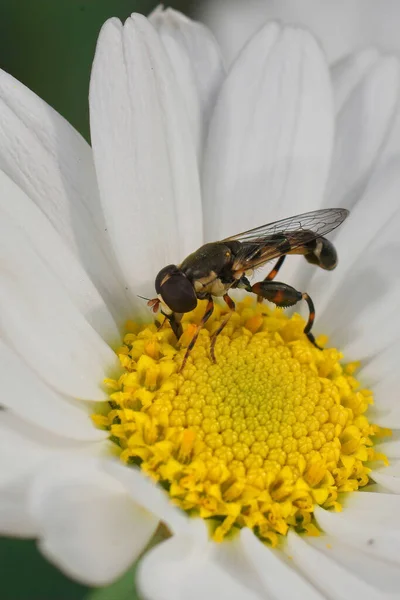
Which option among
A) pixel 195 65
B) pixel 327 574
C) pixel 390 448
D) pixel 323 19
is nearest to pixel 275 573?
pixel 327 574

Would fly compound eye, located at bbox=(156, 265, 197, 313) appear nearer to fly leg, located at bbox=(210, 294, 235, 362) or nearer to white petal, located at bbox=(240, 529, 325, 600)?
fly leg, located at bbox=(210, 294, 235, 362)

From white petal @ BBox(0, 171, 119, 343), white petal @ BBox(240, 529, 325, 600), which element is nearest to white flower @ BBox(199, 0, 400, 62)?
white petal @ BBox(0, 171, 119, 343)

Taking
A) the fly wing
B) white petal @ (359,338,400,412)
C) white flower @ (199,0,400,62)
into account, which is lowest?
white petal @ (359,338,400,412)

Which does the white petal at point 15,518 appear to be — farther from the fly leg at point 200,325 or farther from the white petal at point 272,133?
the white petal at point 272,133

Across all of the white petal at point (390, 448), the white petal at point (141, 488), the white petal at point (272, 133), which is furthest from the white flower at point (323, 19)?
the white petal at point (141, 488)

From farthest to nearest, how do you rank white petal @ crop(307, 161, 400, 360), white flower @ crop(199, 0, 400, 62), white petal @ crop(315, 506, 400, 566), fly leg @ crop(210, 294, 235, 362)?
white flower @ crop(199, 0, 400, 62)
white petal @ crop(307, 161, 400, 360)
fly leg @ crop(210, 294, 235, 362)
white petal @ crop(315, 506, 400, 566)

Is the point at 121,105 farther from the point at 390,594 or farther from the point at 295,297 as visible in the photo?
the point at 390,594

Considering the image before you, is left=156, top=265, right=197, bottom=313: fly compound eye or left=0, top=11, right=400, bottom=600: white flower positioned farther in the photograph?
left=156, top=265, right=197, bottom=313: fly compound eye

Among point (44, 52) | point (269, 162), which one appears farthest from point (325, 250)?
point (44, 52)
